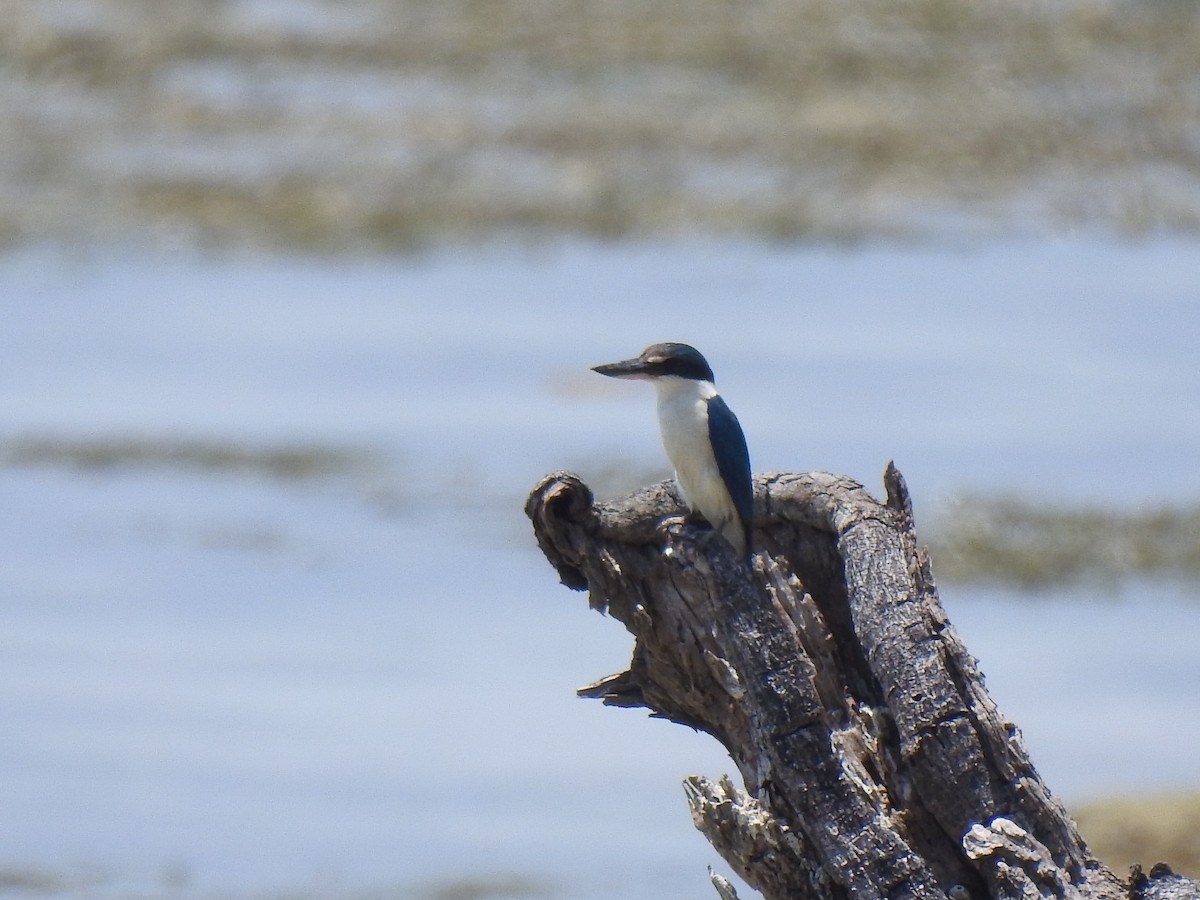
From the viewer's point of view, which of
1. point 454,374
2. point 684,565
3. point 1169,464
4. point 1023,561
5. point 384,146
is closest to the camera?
point 684,565

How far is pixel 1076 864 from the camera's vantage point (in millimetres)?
5184

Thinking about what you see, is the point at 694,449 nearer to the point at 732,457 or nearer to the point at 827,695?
the point at 732,457

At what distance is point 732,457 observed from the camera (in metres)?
6.10

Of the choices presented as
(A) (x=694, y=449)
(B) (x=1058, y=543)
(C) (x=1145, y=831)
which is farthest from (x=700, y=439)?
(B) (x=1058, y=543)

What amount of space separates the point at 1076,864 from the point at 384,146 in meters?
17.9

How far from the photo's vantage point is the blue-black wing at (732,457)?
579cm

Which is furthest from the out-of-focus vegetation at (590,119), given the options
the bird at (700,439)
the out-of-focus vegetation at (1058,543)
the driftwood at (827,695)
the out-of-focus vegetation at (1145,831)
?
the driftwood at (827,695)

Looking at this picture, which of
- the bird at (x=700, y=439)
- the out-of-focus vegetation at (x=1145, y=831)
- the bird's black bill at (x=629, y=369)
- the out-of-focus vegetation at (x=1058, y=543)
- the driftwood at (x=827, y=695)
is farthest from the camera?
the out-of-focus vegetation at (x=1058, y=543)

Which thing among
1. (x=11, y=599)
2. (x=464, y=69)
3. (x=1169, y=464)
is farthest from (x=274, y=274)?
(x=1169, y=464)

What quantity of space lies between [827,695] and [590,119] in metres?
17.3

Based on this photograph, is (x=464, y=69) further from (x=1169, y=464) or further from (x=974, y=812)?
(x=974, y=812)

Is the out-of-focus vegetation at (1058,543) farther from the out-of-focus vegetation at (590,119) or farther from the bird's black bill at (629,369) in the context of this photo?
the bird's black bill at (629,369)

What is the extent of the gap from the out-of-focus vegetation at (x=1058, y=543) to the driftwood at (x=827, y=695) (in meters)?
7.75

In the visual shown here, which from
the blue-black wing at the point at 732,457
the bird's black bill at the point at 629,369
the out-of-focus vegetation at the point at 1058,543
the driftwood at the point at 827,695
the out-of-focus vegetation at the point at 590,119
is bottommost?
the driftwood at the point at 827,695
